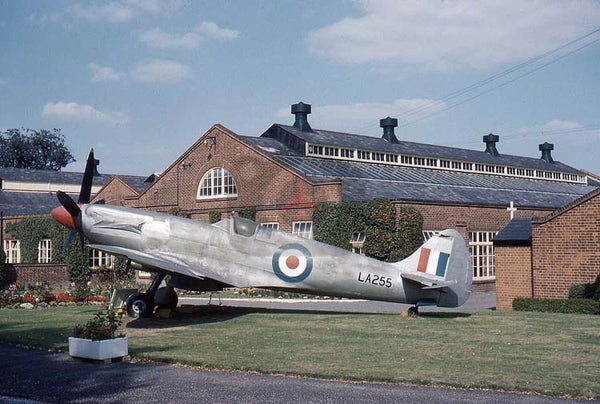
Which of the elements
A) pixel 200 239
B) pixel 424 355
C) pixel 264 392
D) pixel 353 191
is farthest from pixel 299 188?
pixel 264 392

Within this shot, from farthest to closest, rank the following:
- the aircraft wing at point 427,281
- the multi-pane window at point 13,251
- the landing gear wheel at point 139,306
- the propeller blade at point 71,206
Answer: the multi-pane window at point 13,251 → the propeller blade at point 71,206 → the landing gear wheel at point 139,306 → the aircraft wing at point 427,281

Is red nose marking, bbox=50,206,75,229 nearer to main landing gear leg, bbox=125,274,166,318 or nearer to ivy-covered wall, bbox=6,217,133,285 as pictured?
main landing gear leg, bbox=125,274,166,318

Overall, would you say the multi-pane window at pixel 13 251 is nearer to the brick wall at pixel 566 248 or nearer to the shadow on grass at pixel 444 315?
the brick wall at pixel 566 248

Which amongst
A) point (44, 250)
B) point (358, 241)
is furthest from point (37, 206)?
point (358, 241)

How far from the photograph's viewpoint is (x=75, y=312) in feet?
69.4

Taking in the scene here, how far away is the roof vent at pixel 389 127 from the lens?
5144 cm

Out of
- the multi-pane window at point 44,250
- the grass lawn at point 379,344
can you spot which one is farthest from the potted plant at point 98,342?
the multi-pane window at point 44,250

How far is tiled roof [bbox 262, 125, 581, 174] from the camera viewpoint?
43466mm

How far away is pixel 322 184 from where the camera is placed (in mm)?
32875

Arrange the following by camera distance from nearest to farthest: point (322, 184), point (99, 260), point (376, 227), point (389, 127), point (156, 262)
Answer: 1. point (156, 262)
2. point (376, 227)
3. point (322, 184)
4. point (99, 260)
5. point (389, 127)

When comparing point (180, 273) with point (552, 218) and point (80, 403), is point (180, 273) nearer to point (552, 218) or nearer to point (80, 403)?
point (80, 403)

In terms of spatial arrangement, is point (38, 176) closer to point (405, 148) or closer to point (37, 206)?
point (37, 206)

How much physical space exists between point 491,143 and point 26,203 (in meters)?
39.3

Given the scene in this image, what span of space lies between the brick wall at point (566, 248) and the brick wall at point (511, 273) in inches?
18.6
